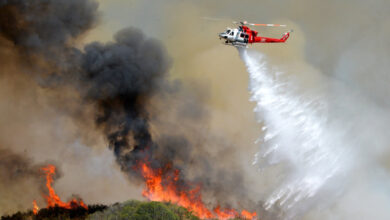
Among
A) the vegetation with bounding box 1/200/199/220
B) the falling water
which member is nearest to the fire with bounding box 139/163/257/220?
the vegetation with bounding box 1/200/199/220

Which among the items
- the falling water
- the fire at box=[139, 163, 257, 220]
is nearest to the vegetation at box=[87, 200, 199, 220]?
the fire at box=[139, 163, 257, 220]

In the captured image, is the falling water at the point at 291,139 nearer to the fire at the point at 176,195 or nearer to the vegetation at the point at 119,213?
the fire at the point at 176,195

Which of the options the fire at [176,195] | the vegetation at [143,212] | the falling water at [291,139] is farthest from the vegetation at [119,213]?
the falling water at [291,139]

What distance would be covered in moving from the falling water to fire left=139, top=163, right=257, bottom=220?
648 cm

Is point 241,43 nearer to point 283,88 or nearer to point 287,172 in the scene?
point 283,88

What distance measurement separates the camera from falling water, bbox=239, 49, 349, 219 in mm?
64062

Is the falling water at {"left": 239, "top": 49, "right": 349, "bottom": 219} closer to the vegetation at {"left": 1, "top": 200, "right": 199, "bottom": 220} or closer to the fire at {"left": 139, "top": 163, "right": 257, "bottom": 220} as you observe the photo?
the fire at {"left": 139, "top": 163, "right": 257, "bottom": 220}

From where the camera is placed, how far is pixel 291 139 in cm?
6531

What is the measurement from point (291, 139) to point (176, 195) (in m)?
18.7

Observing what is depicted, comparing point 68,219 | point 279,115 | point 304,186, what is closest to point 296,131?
point 279,115

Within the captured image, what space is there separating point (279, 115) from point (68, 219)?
3753 centimetres

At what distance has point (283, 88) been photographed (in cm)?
6556

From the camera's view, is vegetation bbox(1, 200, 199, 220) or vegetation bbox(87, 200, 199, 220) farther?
vegetation bbox(1, 200, 199, 220)

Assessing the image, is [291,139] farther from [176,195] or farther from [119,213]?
[119,213]
